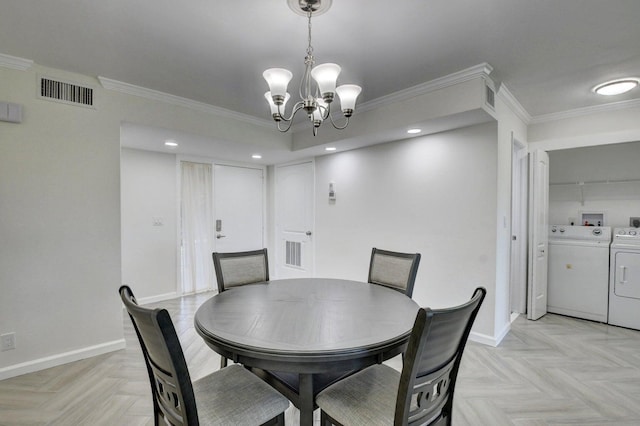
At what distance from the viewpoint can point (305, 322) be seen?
1513mm

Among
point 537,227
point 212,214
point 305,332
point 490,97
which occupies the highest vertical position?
point 490,97

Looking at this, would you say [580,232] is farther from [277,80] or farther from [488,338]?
[277,80]

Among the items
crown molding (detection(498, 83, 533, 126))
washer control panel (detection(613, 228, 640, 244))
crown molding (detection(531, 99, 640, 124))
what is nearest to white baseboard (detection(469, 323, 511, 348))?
washer control panel (detection(613, 228, 640, 244))

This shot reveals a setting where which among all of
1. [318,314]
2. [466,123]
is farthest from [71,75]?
[466,123]

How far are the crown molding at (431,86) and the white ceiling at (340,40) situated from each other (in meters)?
0.07

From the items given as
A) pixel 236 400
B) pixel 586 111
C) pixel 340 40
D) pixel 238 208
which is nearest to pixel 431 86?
pixel 340 40

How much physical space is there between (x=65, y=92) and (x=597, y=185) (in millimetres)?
5822

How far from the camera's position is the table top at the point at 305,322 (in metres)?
1.25

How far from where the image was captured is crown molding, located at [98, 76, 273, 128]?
2.68 metres

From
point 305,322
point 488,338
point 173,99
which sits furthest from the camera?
point 173,99

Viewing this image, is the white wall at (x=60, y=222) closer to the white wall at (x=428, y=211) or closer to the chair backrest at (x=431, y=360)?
the white wall at (x=428, y=211)

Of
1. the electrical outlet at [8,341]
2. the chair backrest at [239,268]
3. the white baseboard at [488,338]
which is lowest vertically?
the white baseboard at [488,338]

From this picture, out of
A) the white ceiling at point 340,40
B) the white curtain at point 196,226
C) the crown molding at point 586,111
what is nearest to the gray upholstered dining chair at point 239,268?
the white ceiling at point 340,40

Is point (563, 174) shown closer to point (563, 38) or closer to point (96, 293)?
point (563, 38)
